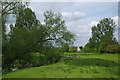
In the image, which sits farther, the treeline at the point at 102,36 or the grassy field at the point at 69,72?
the treeline at the point at 102,36

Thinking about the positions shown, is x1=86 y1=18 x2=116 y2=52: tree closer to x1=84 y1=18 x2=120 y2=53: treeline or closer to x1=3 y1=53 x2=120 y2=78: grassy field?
x1=84 y1=18 x2=120 y2=53: treeline

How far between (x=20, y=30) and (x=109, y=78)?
12616 millimetres

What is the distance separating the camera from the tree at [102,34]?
2575 inches

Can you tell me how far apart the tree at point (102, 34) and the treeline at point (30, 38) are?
3571 centimetres

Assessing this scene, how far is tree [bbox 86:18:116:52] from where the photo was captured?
215ft

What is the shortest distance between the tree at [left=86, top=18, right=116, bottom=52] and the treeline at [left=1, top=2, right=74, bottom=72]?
117 ft

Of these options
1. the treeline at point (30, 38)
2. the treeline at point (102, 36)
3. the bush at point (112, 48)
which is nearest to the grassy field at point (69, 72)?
the treeline at point (30, 38)

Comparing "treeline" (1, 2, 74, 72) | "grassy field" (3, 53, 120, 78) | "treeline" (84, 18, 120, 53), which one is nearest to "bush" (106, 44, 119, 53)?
"treeline" (84, 18, 120, 53)

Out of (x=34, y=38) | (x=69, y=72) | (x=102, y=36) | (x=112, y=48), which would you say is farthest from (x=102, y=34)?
(x=69, y=72)

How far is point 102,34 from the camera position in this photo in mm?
70062

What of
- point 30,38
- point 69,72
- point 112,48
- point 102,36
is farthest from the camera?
point 102,36

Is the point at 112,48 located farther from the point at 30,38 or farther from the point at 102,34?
the point at 30,38

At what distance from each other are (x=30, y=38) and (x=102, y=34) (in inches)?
1861

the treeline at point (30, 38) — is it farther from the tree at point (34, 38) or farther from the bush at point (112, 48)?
the bush at point (112, 48)
